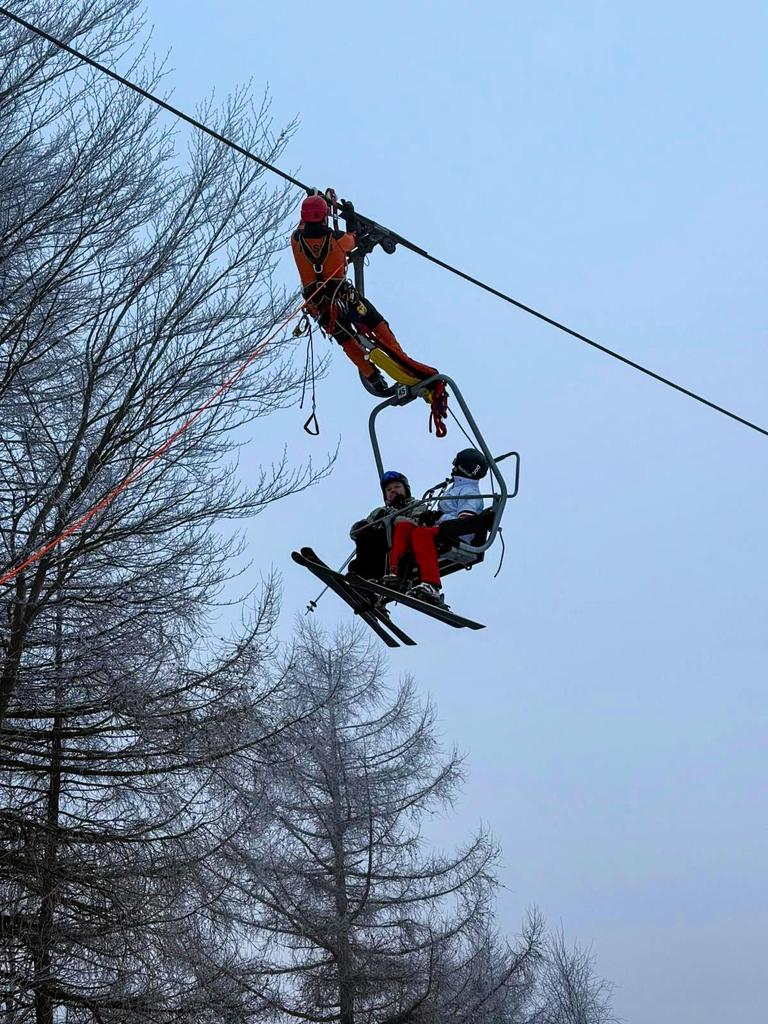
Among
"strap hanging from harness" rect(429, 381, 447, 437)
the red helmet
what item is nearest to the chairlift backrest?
"strap hanging from harness" rect(429, 381, 447, 437)

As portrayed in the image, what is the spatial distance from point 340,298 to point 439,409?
100 centimetres

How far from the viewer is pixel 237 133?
10859 mm

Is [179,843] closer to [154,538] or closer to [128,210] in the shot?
[154,538]

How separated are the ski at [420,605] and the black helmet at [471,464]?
94 cm

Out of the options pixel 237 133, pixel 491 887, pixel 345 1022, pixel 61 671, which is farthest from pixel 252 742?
pixel 491 887

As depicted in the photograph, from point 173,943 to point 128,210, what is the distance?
→ 18.2ft

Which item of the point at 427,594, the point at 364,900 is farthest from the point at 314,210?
the point at 364,900

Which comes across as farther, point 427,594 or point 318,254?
point 427,594

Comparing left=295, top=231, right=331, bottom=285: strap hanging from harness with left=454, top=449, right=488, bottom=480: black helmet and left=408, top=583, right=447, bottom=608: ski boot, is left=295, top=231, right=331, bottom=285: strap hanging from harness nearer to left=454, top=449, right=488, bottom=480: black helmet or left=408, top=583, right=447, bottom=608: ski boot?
left=454, top=449, right=488, bottom=480: black helmet

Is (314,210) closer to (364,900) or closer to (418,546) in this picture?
(418,546)

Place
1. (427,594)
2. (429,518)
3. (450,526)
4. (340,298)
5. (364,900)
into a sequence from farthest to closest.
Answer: (364,900), (429,518), (450,526), (427,594), (340,298)

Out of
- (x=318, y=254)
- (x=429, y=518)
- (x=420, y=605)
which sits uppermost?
(x=318, y=254)

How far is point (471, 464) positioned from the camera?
8.37m

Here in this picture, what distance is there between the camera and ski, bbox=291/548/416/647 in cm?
814
